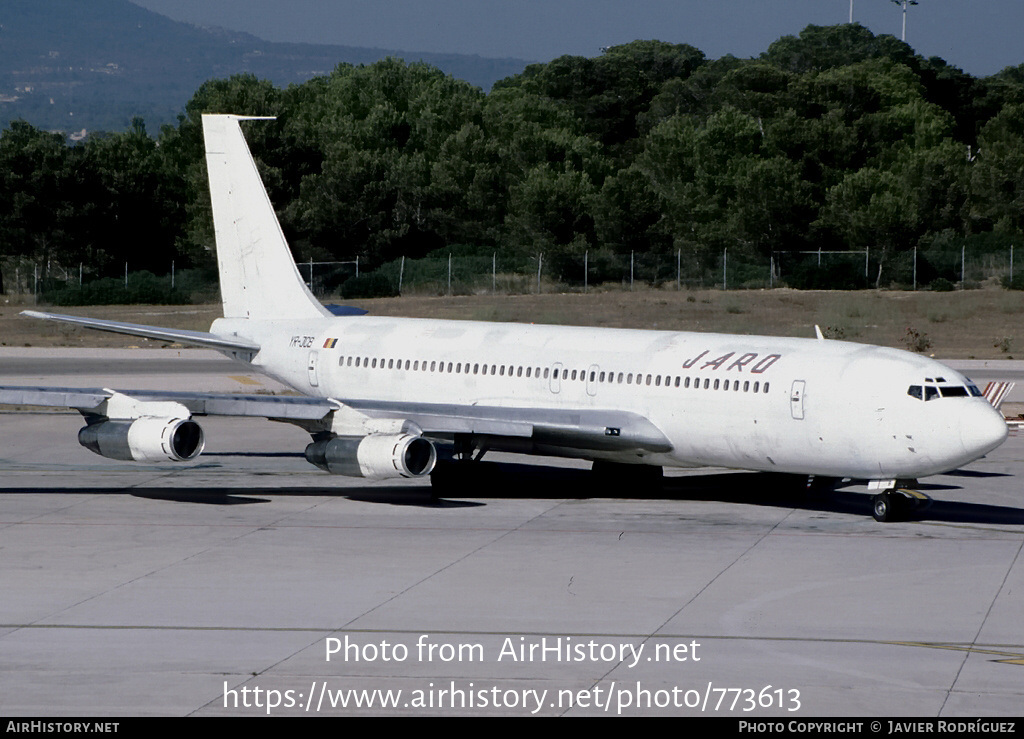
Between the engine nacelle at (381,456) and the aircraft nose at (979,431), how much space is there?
1039 centimetres

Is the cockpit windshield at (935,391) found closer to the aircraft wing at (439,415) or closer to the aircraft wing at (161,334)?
the aircraft wing at (439,415)

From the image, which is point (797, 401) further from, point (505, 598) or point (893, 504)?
point (505, 598)

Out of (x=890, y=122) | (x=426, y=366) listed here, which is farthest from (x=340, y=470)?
(x=890, y=122)

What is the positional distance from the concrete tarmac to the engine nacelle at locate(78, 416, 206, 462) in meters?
1.23

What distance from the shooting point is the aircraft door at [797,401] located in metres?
27.8

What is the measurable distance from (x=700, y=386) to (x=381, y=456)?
21.8ft

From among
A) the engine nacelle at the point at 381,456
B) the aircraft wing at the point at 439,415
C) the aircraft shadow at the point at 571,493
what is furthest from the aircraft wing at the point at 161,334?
the engine nacelle at the point at 381,456

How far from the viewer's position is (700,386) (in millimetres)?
29297

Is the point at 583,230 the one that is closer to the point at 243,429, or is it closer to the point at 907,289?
the point at 907,289

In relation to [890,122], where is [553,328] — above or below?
below

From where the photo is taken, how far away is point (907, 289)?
92.5 meters

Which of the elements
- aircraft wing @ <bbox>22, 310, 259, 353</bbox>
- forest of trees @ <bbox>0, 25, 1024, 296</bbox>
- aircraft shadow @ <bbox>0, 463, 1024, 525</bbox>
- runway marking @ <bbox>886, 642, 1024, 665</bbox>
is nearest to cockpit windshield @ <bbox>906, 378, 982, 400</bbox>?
aircraft shadow @ <bbox>0, 463, 1024, 525</bbox>

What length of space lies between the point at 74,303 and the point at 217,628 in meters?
81.0

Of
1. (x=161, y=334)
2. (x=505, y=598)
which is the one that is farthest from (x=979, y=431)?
(x=161, y=334)
